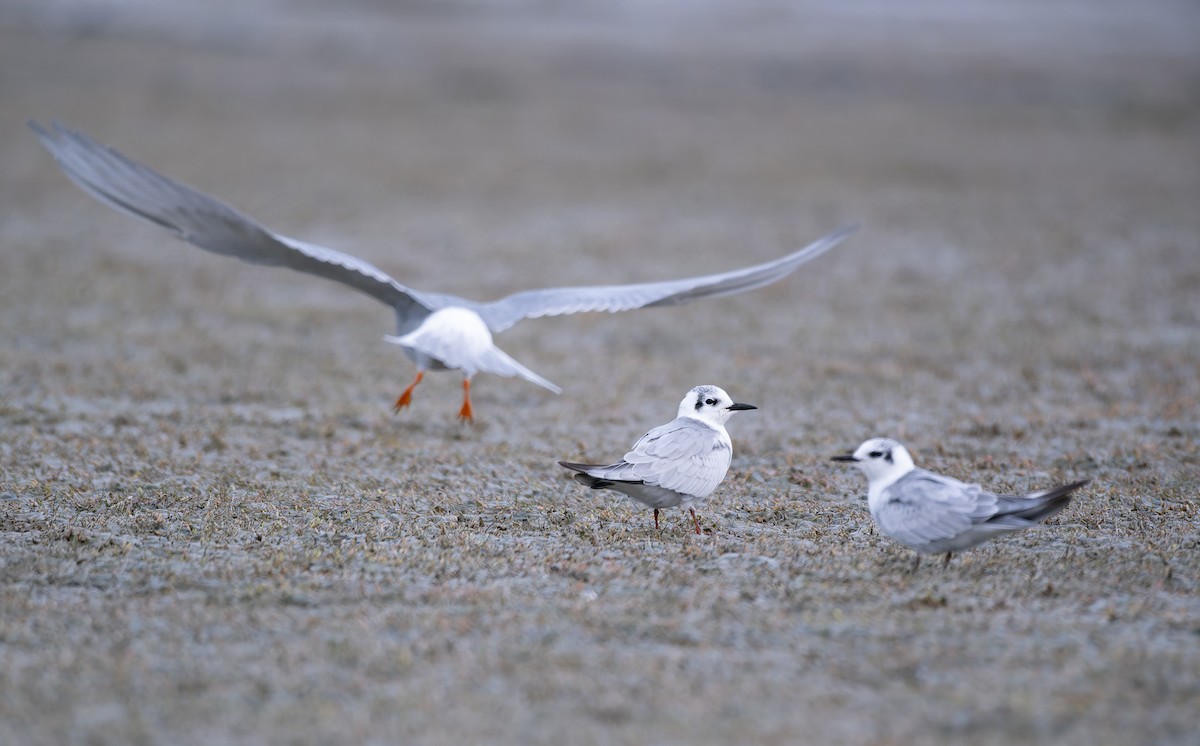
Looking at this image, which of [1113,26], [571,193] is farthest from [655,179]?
[1113,26]

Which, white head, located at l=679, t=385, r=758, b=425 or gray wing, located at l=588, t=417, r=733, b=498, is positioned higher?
white head, located at l=679, t=385, r=758, b=425

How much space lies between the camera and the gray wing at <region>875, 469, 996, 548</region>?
4262 millimetres

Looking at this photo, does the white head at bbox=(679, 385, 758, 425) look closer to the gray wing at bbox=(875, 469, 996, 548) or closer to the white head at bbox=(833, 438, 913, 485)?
the white head at bbox=(833, 438, 913, 485)

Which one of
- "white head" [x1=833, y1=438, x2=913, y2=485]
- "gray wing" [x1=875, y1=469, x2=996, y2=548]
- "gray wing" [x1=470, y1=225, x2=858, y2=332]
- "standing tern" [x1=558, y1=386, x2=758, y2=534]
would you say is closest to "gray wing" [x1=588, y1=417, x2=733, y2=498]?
"standing tern" [x1=558, y1=386, x2=758, y2=534]

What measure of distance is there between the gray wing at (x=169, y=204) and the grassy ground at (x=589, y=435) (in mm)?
1058

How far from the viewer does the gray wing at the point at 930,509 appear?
4.26 m

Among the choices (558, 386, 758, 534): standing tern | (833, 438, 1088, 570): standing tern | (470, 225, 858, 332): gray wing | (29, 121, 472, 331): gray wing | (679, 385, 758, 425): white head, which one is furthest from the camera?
(470, 225, 858, 332): gray wing

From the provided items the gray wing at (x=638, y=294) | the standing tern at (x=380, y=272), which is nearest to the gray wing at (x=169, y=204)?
the standing tern at (x=380, y=272)

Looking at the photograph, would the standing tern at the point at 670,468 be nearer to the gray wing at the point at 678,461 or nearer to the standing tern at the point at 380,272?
the gray wing at the point at 678,461

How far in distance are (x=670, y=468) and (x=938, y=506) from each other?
1.05m

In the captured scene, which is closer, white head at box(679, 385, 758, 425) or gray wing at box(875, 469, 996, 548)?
gray wing at box(875, 469, 996, 548)

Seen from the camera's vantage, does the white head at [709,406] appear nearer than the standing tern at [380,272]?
Yes

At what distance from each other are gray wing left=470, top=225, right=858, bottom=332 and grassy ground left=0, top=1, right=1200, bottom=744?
0.75 metres

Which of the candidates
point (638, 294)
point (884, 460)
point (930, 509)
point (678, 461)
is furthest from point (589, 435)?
point (930, 509)
